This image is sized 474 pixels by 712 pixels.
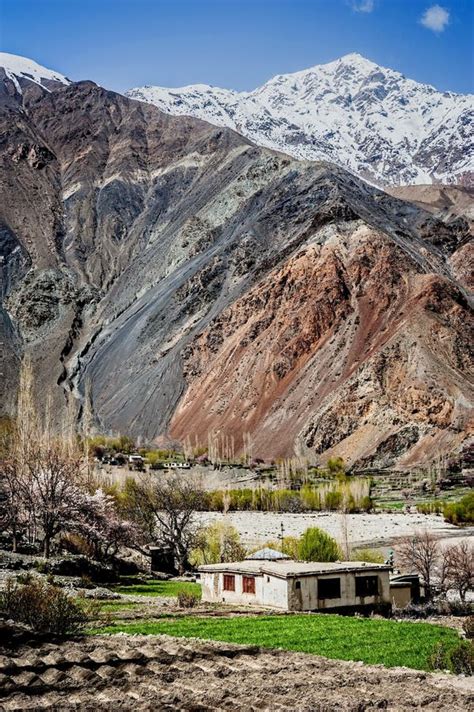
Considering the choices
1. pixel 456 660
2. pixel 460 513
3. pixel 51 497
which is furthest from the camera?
pixel 460 513

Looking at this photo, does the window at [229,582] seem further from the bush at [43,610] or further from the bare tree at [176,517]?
the bare tree at [176,517]

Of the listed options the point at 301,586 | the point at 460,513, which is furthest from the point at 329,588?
the point at 460,513

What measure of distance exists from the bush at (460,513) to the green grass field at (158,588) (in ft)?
114

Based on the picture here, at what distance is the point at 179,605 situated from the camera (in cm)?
3173

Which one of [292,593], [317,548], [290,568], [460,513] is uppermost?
[460,513]

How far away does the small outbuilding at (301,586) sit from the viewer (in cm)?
3159

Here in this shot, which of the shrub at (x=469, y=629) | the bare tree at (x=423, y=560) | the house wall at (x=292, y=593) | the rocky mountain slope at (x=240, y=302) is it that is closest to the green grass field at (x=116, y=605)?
the house wall at (x=292, y=593)

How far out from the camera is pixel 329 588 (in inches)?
1283

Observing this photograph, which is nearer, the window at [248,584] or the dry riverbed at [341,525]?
the window at [248,584]

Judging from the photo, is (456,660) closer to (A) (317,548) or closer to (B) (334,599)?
(B) (334,599)

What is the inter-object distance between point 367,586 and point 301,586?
12.1 ft

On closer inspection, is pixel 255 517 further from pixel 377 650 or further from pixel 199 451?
pixel 377 650

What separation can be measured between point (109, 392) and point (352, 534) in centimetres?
7749

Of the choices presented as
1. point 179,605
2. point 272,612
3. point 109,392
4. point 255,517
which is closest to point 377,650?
point 272,612
